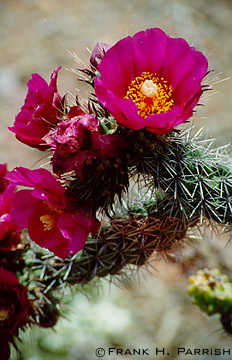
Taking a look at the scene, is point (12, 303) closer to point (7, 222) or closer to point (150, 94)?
point (7, 222)

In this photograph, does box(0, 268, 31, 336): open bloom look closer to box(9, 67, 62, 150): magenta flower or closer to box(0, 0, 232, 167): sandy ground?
box(9, 67, 62, 150): magenta flower

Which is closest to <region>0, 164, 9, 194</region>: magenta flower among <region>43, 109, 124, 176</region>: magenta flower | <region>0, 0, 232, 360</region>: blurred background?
<region>43, 109, 124, 176</region>: magenta flower

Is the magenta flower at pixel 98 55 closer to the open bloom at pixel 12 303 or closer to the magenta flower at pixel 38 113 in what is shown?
the magenta flower at pixel 38 113

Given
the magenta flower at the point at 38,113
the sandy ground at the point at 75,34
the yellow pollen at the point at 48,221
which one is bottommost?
the yellow pollen at the point at 48,221

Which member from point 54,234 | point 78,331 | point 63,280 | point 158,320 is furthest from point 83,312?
point 54,234

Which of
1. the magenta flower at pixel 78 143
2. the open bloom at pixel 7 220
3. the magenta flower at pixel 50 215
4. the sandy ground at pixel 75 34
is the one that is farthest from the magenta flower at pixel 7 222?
the sandy ground at pixel 75 34

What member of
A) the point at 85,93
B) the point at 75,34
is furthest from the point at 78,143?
the point at 75,34

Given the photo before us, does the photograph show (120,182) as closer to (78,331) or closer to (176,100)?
(176,100)
